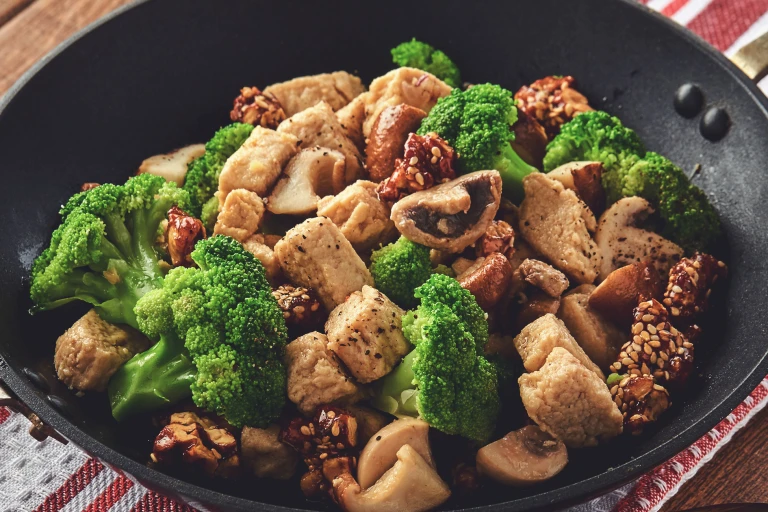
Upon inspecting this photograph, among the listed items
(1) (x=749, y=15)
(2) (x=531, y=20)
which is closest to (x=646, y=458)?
(2) (x=531, y=20)

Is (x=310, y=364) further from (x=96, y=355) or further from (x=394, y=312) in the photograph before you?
(x=96, y=355)

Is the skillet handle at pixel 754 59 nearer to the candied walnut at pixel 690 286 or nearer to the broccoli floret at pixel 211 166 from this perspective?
the candied walnut at pixel 690 286

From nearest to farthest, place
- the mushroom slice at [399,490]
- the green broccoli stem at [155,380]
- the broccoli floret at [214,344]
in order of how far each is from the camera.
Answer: the mushroom slice at [399,490] < the broccoli floret at [214,344] < the green broccoli stem at [155,380]

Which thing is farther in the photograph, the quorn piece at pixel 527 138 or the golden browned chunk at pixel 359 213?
the quorn piece at pixel 527 138

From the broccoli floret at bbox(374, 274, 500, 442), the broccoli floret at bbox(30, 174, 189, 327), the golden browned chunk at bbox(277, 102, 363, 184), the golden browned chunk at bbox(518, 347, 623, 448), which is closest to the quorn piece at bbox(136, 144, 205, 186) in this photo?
the broccoli floret at bbox(30, 174, 189, 327)

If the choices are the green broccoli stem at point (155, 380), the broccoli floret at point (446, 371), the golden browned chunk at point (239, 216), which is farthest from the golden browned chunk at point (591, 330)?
the green broccoli stem at point (155, 380)

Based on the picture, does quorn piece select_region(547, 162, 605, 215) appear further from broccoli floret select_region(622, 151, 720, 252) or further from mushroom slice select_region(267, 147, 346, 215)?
mushroom slice select_region(267, 147, 346, 215)

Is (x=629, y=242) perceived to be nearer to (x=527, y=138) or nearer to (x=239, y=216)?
(x=527, y=138)
